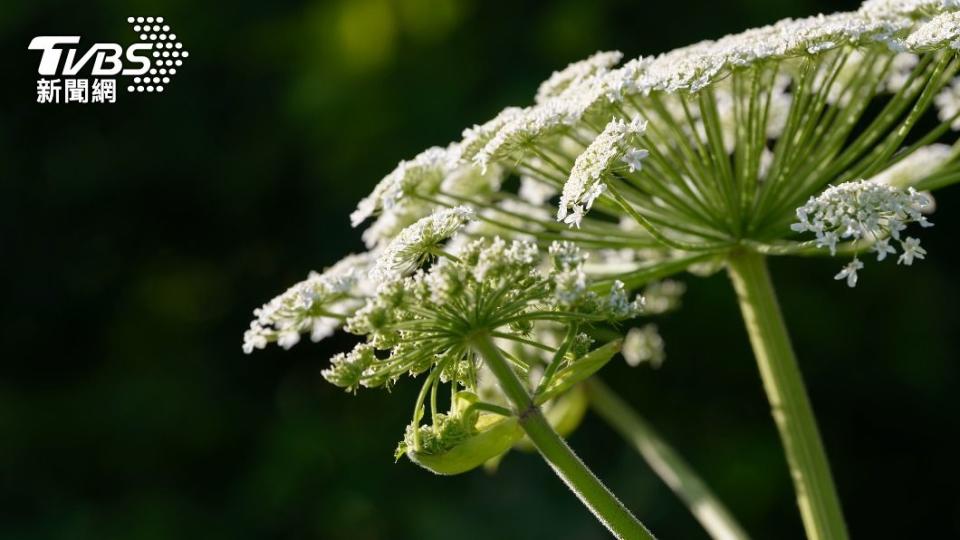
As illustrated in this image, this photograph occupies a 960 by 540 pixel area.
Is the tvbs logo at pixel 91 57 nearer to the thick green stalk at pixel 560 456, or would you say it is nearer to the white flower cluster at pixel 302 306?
the white flower cluster at pixel 302 306

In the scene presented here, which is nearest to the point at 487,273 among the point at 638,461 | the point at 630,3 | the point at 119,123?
the point at 638,461

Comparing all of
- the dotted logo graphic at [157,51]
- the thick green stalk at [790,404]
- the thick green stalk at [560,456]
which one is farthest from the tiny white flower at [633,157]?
the dotted logo graphic at [157,51]

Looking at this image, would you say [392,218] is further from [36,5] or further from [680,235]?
[36,5]

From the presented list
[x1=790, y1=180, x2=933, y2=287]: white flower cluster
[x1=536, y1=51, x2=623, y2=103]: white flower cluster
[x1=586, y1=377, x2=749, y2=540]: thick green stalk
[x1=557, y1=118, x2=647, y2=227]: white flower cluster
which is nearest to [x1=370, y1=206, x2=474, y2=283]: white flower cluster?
[x1=557, y1=118, x2=647, y2=227]: white flower cluster

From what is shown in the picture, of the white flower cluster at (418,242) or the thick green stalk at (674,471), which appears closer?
the white flower cluster at (418,242)

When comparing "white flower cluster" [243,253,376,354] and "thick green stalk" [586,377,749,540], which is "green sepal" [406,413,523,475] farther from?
"thick green stalk" [586,377,749,540]
